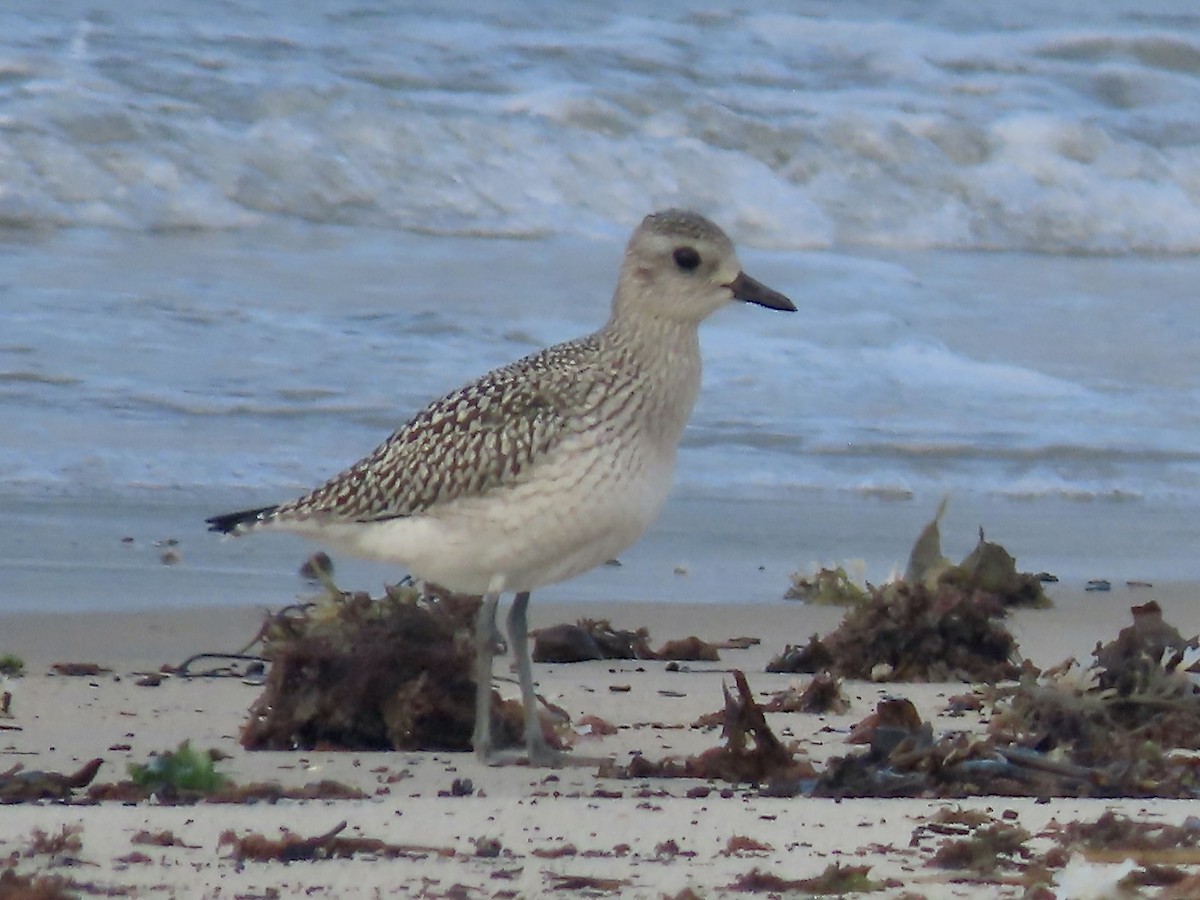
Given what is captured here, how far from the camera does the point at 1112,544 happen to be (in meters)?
8.06

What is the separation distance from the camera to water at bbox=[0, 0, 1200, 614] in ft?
29.3

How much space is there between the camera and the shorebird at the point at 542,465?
514cm

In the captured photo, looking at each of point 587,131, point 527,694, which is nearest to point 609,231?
point 587,131

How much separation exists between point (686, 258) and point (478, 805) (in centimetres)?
176

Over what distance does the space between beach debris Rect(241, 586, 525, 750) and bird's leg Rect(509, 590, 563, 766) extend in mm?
120

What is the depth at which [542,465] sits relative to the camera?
5.15 m

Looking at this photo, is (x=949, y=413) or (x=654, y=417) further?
(x=949, y=413)

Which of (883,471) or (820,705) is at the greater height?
(883,471)

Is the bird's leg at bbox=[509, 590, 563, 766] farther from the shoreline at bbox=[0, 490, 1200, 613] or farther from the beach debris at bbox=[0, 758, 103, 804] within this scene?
the shoreline at bbox=[0, 490, 1200, 613]

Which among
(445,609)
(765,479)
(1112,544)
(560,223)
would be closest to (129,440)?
(765,479)

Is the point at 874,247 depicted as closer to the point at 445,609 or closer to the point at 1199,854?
the point at 445,609

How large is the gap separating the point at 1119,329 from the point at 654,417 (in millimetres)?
6828

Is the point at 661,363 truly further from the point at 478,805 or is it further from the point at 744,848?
the point at 744,848

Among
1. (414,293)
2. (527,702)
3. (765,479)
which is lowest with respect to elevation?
(527,702)
